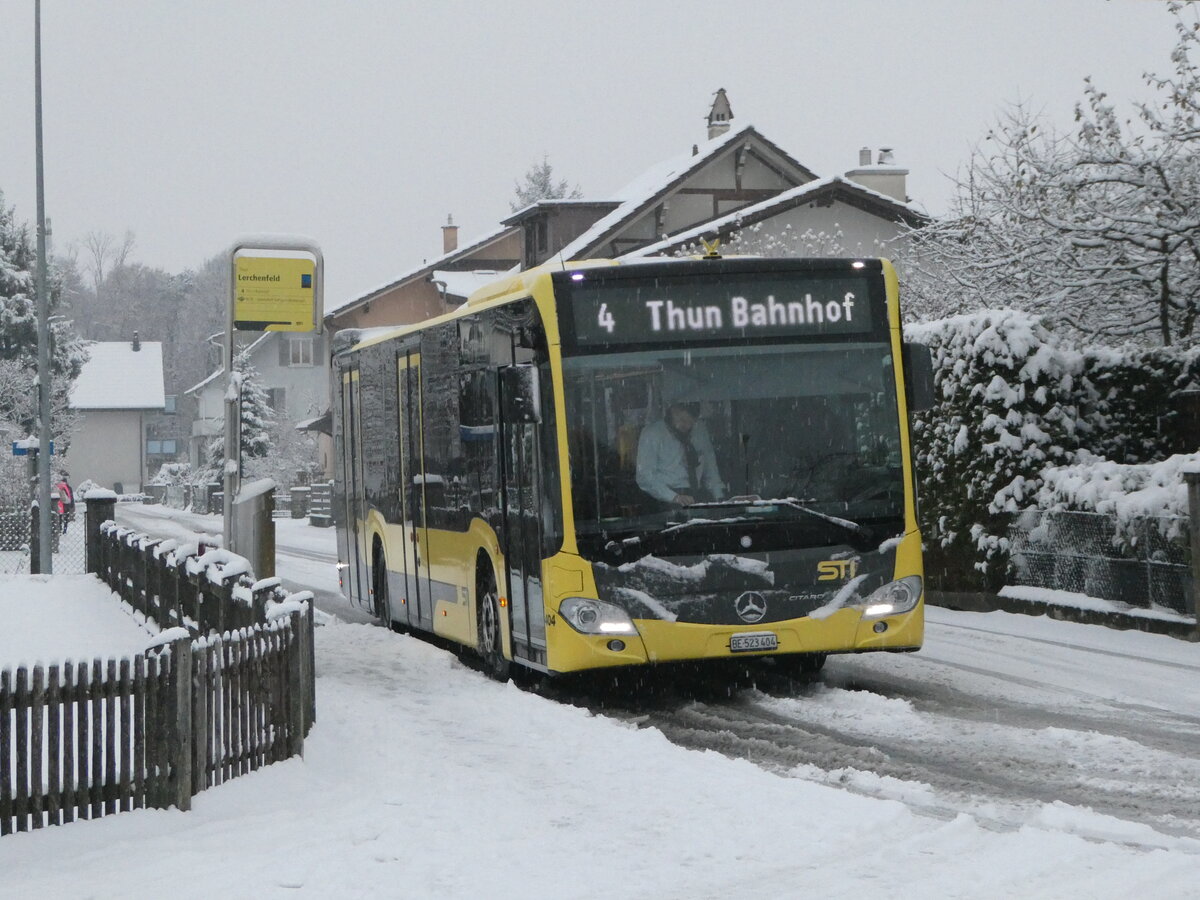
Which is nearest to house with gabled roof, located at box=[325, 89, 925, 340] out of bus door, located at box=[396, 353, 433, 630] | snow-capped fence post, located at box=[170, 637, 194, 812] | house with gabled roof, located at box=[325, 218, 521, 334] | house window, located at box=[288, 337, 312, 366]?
house with gabled roof, located at box=[325, 218, 521, 334]

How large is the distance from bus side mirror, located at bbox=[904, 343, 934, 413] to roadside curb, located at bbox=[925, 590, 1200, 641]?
4393mm

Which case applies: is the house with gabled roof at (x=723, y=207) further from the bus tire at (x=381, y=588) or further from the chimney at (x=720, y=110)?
the bus tire at (x=381, y=588)

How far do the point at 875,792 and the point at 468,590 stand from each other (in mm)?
6368

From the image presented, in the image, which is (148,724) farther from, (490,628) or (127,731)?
(490,628)

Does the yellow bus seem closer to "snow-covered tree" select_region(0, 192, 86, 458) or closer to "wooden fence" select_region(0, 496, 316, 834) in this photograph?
"wooden fence" select_region(0, 496, 316, 834)

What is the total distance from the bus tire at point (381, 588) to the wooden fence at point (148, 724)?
7635 mm

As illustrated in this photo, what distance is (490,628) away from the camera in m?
14.3

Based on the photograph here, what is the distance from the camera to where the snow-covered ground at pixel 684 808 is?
24.1 feet

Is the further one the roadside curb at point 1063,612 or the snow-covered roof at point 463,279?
the snow-covered roof at point 463,279

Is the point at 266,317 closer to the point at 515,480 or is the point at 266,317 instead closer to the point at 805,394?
the point at 515,480

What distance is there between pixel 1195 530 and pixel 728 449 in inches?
208

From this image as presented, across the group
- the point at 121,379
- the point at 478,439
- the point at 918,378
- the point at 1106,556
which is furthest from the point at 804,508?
the point at 121,379

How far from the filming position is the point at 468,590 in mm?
14875

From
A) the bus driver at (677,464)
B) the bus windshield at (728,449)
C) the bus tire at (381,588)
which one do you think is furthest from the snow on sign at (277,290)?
the bus driver at (677,464)
